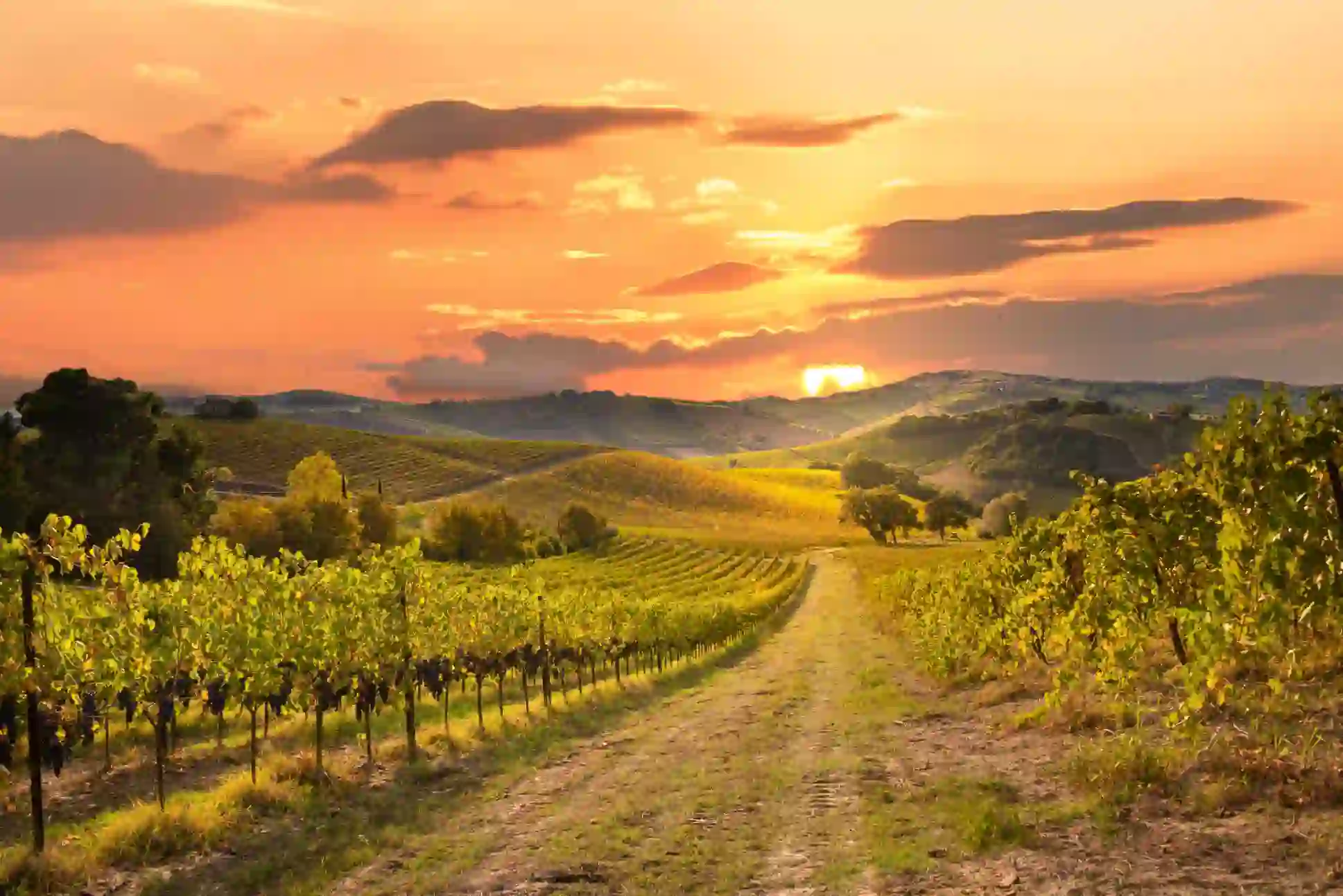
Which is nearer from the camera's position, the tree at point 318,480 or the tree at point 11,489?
the tree at point 11,489

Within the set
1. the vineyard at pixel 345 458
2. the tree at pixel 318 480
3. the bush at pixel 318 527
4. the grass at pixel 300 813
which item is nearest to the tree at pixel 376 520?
the tree at pixel 318 480

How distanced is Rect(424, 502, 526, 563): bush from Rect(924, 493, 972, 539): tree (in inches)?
3104

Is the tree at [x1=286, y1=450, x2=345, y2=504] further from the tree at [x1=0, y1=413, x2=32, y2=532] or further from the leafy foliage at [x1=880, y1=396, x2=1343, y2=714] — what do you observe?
the leafy foliage at [x1=880, y1=396, x2=1343, y2=714]

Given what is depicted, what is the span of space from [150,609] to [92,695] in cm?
722

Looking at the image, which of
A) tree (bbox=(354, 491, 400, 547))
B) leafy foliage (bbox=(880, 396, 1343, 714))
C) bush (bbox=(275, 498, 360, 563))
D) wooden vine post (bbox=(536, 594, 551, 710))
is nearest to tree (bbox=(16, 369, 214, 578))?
bush (bbox=(275, 498, 360, 563))

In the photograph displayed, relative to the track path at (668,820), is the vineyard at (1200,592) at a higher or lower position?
higher

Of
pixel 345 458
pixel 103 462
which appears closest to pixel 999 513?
pixel 345 458

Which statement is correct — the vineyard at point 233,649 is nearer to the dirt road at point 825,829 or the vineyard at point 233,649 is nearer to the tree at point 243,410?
the dirt road at point 825,829

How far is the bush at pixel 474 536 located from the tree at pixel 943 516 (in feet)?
259

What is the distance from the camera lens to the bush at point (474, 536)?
388ft

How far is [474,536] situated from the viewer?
119 metres

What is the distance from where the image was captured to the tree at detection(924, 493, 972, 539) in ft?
553

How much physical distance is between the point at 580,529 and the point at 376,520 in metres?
35.1

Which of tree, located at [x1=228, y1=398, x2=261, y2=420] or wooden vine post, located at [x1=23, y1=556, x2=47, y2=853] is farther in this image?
tree, located at [x1=228, y1=398, x2=261, y2=420]
